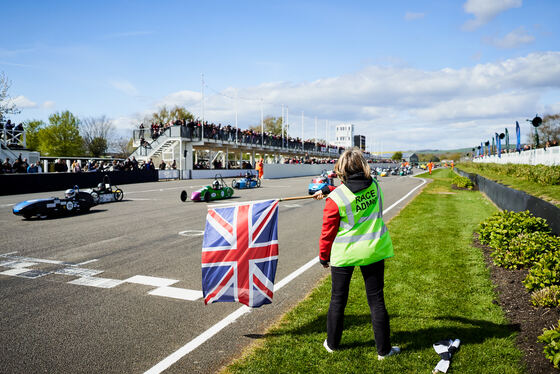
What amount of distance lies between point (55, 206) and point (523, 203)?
46.4ft

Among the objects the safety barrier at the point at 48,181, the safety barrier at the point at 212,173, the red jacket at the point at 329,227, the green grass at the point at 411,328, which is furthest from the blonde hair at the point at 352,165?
the safety barrier at the point at 212,173

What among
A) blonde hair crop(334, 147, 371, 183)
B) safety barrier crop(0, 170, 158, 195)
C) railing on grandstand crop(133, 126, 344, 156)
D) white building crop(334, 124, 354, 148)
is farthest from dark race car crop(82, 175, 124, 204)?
white building crop(334, 124, 354, 148)

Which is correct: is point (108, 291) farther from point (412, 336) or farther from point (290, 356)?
point (412, 336)

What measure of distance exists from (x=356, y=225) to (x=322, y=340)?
1347 millimetres

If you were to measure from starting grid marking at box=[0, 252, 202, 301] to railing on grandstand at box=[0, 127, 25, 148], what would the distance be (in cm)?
3558

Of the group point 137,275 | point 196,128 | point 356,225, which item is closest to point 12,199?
point 137,275

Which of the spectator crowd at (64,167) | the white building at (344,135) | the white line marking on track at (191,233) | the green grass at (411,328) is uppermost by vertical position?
the white building at (344,135)

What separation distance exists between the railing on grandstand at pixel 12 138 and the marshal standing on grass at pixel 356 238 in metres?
41.3

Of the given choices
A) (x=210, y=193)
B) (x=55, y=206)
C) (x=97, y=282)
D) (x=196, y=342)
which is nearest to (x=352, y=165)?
(x=196, y=342)

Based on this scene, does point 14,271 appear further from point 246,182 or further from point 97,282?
point 246,182

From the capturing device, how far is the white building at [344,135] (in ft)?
497

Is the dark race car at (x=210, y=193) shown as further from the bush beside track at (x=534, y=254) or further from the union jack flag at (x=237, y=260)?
the union jack flag at (x=237, y=260)

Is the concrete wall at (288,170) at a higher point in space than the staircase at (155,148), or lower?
lower

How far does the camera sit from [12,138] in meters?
38.0
